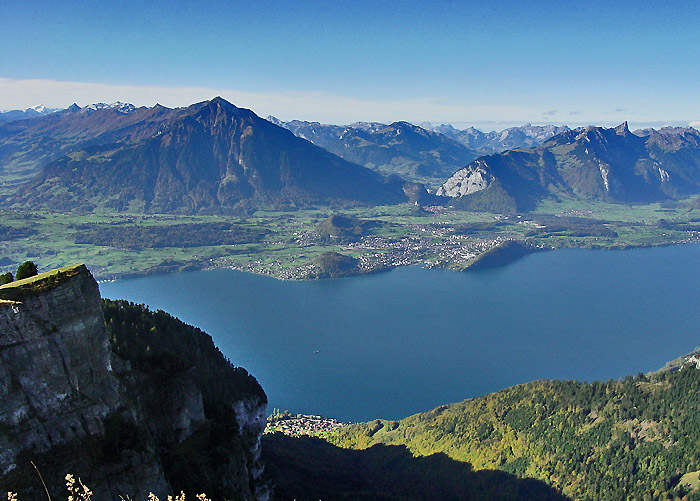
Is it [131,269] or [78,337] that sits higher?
[78,337]

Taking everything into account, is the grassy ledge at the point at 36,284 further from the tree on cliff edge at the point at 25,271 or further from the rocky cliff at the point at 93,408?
the tree on cliff edge at the point at 25,271

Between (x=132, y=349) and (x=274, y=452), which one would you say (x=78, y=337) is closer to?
(x=132, y=349)

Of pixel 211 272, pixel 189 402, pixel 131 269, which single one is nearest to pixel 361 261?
pixel 211 272

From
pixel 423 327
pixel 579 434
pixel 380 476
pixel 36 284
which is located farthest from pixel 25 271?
pixel 423 327

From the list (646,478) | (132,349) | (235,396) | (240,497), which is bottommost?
(646,478)

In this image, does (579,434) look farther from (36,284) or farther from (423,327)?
(36,284)

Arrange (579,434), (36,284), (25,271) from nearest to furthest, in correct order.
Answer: (36,284) < (25,271) < (579,434)
